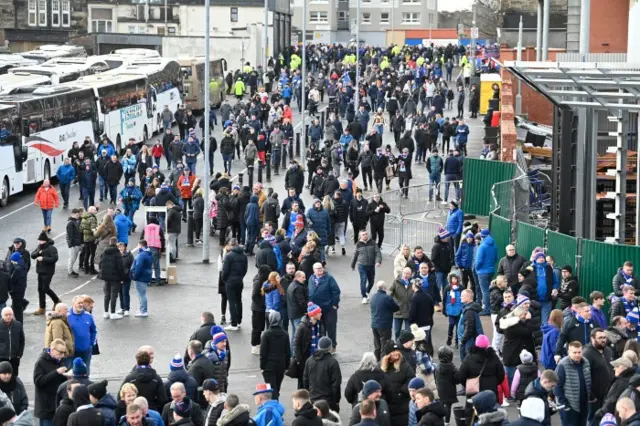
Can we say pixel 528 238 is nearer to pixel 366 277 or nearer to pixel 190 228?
pixel 366 277

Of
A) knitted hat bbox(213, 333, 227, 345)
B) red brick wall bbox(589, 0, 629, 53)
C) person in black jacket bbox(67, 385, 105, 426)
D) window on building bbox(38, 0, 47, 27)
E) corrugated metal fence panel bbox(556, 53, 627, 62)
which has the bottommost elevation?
person in black jacket bbox(67, 385, 105, 426)

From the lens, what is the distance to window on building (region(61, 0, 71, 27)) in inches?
3583

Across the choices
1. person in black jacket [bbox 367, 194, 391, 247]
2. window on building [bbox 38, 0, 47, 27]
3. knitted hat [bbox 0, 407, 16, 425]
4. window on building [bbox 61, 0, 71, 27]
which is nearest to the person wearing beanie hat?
knitted hat [bbox 0, 407, 16, 425]

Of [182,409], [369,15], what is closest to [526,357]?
[182,409]

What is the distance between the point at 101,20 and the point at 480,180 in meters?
A: 57.5

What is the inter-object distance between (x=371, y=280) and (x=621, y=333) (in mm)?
8161

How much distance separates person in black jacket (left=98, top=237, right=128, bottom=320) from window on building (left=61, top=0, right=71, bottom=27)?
68375 millimetres

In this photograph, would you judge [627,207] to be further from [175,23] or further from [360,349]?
[175,23]

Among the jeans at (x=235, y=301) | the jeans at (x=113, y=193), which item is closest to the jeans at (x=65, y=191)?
the jeans at (x=113, y=193)

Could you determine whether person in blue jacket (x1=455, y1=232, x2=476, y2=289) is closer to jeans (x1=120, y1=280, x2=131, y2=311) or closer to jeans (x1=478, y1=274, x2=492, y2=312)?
jeans (x1=478, y1=274, x2=492, y2=312)

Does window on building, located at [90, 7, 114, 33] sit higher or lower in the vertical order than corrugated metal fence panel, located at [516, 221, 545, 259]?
higher

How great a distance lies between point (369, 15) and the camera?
137500mm

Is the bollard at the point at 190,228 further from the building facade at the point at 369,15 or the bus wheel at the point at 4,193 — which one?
the building facade at the point at 369,15

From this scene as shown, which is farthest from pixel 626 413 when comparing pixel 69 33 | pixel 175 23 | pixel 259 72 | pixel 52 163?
pixel 69 33
